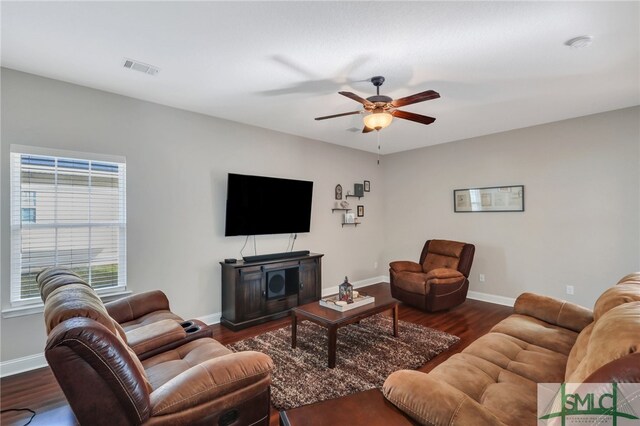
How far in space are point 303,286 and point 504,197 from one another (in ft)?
11.3

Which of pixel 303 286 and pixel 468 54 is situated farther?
pixel 303 286

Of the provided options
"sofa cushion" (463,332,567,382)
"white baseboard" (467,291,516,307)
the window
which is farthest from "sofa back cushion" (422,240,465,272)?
the window

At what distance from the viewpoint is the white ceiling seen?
6.52 ft

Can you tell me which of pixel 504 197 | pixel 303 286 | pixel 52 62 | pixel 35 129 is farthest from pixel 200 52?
pixel 504 197

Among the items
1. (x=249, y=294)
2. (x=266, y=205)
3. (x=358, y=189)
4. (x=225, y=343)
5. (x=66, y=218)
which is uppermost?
(x=358, y=189)

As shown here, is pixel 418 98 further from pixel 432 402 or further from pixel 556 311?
pixel 432 402

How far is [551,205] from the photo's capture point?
14.3ft

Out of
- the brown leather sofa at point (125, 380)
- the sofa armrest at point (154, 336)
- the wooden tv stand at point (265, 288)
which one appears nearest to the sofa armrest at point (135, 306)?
the sofa armrest at point (154, 336)

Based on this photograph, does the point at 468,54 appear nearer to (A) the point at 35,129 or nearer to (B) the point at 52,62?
(B) the point at 52,62

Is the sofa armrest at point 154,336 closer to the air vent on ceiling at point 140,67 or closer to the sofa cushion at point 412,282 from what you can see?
the air vent on ceiling at point 140,67

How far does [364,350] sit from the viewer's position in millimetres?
3104

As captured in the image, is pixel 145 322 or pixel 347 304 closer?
pixel 145 322

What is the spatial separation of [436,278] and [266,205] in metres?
2.62

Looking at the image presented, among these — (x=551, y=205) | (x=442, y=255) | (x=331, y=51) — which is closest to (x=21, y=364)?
(x=331, y=51)
